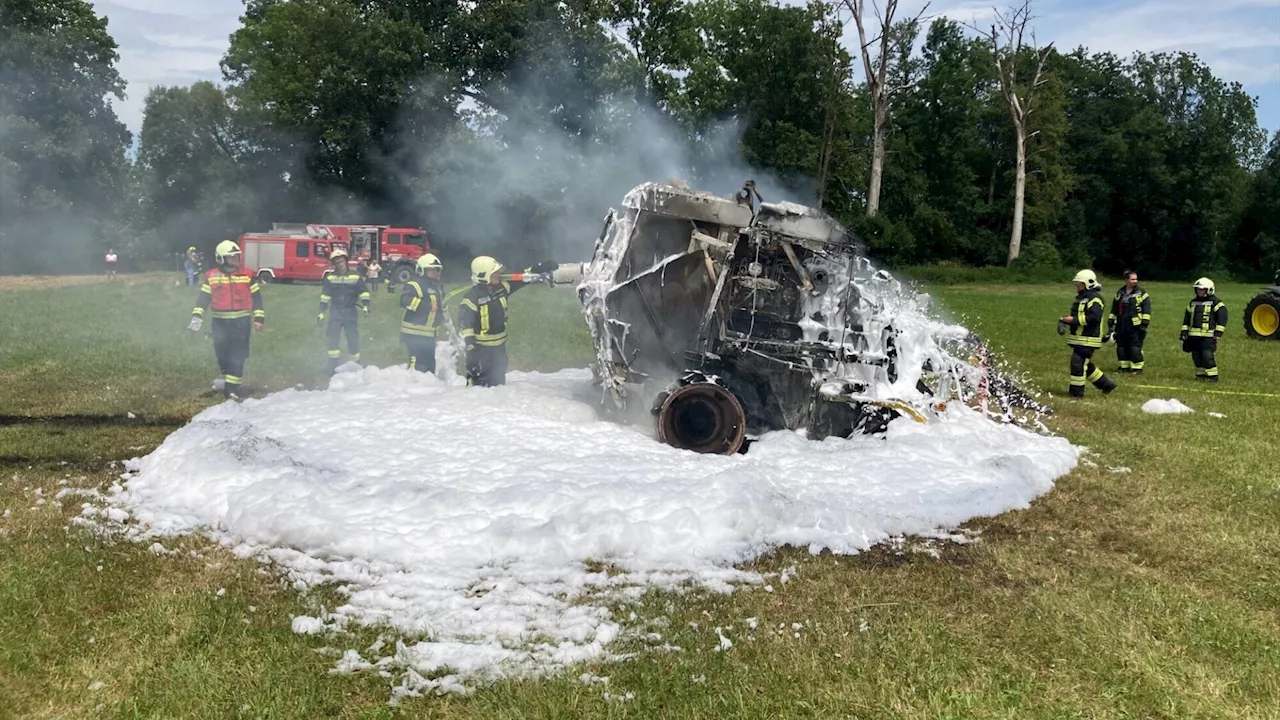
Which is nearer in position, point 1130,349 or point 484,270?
point 484,270

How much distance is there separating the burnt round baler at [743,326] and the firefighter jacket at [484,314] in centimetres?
183

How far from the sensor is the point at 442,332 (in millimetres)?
13836

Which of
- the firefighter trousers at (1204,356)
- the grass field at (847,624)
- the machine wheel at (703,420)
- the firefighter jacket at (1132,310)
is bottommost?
the grass field at (847,624)

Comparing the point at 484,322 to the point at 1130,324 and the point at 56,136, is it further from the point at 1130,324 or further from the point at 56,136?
the point at 56,136

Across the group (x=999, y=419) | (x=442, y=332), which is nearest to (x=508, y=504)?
(x=999, y=419)

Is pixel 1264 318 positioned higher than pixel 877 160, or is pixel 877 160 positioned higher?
pixel 877 160

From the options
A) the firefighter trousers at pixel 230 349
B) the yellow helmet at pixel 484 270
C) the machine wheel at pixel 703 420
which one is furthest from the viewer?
the firefighter trousers at pixel 230 349

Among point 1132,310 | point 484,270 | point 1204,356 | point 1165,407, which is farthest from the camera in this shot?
point 1132,310

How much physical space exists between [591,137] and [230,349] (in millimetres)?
14661

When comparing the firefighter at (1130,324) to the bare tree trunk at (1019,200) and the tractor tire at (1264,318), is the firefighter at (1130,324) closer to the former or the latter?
the tractor tire at (1264,318)

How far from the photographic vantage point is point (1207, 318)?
12203 millimetres

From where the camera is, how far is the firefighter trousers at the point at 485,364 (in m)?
9.34

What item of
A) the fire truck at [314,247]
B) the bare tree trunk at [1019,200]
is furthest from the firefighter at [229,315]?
the bare tree trunk at [1019,200]

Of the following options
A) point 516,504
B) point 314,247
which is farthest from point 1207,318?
point 314,247
